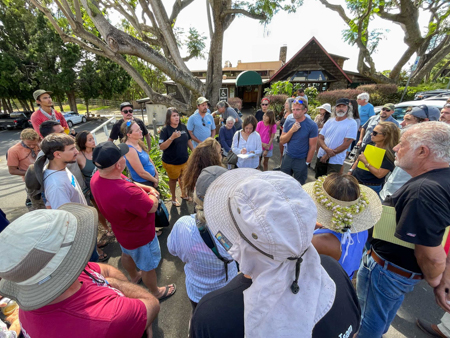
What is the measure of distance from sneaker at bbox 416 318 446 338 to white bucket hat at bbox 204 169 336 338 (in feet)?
7.91

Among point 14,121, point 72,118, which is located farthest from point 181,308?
point 72,118

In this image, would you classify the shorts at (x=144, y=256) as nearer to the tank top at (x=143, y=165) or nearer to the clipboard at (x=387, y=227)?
the tank top at (x=143, y=165)

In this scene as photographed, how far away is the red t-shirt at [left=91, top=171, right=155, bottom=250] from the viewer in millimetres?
1849

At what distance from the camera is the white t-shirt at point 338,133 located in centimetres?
388

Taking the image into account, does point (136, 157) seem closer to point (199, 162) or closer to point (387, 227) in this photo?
point (199, 162)

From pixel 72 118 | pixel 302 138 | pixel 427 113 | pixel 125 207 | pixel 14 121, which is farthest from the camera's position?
pixel 72 118

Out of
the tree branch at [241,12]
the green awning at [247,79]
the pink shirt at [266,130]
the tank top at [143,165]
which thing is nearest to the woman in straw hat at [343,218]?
the tank top at [143,165]

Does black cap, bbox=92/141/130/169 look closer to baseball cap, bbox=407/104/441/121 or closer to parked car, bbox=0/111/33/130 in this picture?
baseball cap, bbox=407/104/441/121

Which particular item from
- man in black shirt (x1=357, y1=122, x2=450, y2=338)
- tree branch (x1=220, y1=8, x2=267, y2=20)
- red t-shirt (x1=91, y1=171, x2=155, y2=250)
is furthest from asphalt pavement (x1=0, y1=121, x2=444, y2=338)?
tree branch (x1=220, y1=8, x2=267, y2=20)

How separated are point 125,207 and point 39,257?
35.2 inches

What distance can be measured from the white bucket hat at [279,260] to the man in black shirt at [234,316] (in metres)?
0.07

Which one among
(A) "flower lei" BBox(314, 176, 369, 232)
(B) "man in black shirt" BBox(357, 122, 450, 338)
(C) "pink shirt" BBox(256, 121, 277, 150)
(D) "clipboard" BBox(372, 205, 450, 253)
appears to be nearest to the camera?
(B) "man in black shirt" BBox(357, 122, 450, 338)

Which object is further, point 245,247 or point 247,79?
point 247,79

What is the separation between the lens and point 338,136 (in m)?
3.97
